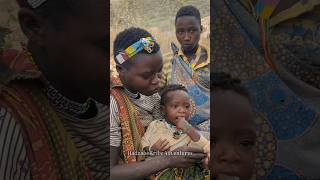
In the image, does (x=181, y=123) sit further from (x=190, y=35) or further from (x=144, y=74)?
(x=190, y=35)

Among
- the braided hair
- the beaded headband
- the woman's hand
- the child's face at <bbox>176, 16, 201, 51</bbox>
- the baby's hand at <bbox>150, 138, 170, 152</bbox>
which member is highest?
the beaded headband

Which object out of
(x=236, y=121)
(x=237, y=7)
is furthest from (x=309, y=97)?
(x=237, y=7)

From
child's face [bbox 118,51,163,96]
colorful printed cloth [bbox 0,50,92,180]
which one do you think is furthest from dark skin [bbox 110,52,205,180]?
colorful printed cloth [bbox 0,50,92,180]

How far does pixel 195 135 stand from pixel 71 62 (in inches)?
53.9

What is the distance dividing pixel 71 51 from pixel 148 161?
50.2 inches

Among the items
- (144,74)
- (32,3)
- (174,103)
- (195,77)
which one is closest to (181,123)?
(174,103)

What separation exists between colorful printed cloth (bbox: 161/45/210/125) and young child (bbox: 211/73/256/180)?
83mm

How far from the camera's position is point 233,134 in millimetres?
4594

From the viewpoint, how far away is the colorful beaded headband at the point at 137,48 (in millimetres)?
4801

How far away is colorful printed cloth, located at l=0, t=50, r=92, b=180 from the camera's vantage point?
486 centimetres

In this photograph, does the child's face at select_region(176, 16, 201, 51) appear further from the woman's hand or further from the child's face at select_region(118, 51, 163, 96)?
the woman's hand

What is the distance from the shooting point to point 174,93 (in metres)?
4.76

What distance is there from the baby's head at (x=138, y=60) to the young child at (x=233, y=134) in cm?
55

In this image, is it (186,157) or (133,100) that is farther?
(133,100)
